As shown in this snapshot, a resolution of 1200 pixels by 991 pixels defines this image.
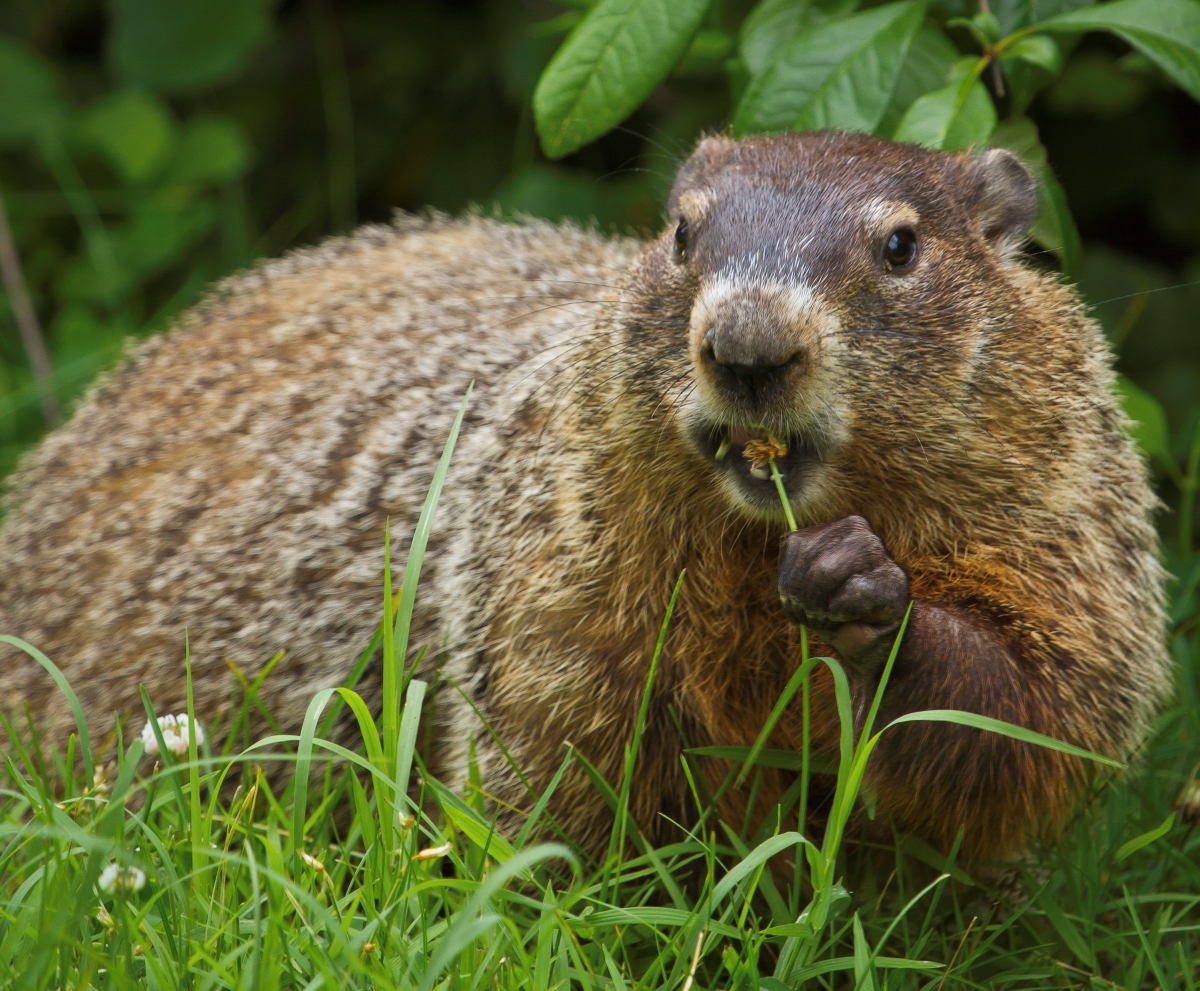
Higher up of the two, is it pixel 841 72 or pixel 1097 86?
pixel 841 72

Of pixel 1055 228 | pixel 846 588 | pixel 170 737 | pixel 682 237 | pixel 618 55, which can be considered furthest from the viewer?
pixel 1055 228

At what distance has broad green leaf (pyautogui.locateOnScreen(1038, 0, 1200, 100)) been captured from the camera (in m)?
2.79

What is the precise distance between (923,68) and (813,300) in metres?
1.09

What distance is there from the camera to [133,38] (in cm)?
533

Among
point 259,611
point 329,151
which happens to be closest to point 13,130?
point 329,151

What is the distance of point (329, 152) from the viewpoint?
6152 mm

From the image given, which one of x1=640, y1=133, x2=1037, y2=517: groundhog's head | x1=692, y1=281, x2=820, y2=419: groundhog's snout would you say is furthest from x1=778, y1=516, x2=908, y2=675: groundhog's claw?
x1=692, y1=281, x2=820, y2=419: groundhog's snout

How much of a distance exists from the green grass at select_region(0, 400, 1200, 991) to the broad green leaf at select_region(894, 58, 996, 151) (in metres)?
1.12

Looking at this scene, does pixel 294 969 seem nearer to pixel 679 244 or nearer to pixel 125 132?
pixel 679 244

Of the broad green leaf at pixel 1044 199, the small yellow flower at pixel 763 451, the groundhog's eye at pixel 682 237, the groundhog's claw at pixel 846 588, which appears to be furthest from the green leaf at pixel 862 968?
the broad green leaf at pixel 1044 199

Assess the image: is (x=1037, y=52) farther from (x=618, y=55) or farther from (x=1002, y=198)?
(x=618, y=55)

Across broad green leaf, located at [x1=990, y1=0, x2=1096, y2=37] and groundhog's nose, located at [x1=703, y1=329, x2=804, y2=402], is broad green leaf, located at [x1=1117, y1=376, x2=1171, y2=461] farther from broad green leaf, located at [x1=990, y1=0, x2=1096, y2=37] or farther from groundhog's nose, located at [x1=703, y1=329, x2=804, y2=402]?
groundhog's nose, located at [x1=703, y1=329, x2=804, y2=402]

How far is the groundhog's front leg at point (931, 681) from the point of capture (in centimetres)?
224

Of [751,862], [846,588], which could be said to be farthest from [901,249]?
[751,862]
